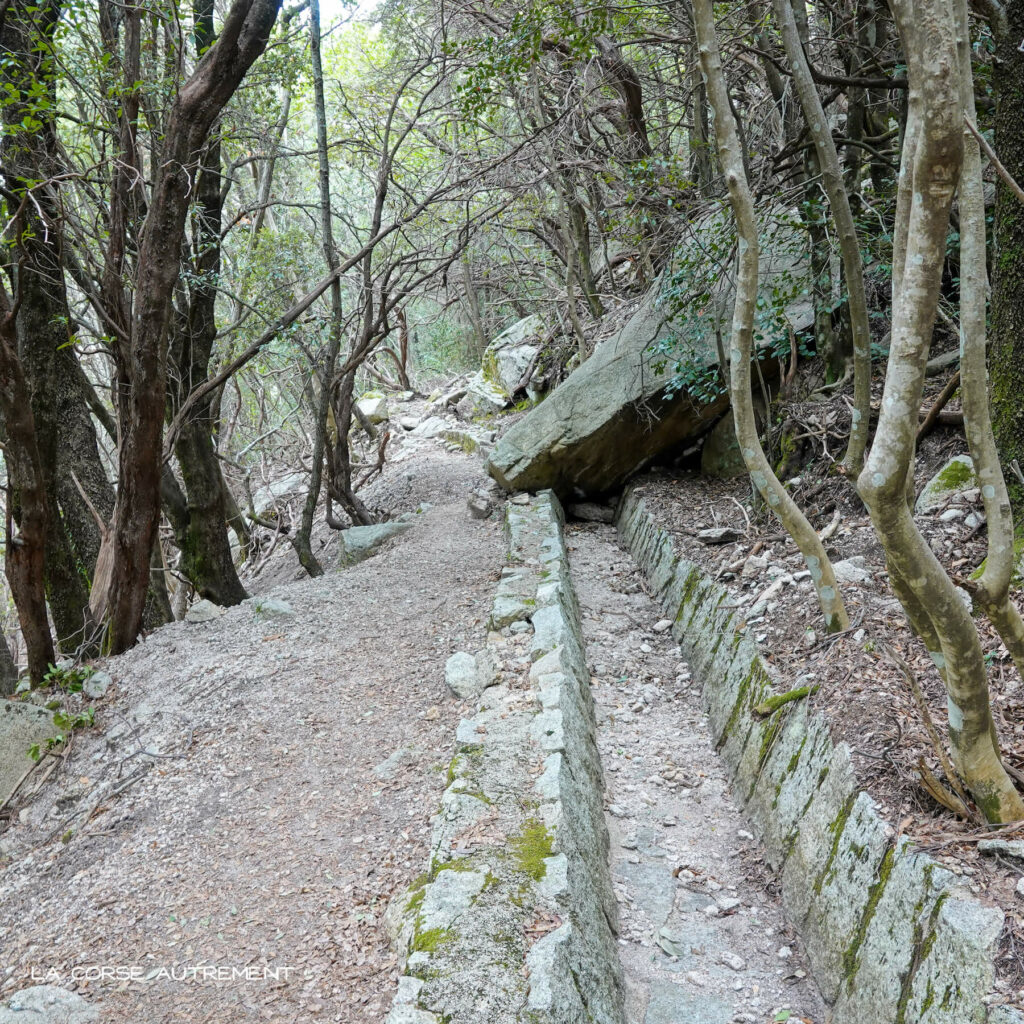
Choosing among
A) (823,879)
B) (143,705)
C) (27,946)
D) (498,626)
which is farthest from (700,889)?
(143,705)

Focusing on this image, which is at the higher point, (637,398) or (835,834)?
(637,398)

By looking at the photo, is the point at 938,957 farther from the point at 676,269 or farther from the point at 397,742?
the point at 676,269

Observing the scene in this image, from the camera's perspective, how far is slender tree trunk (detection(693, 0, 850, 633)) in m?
3.58

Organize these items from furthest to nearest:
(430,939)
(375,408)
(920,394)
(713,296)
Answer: (375,408), (713,296), (430,939), (920,394)

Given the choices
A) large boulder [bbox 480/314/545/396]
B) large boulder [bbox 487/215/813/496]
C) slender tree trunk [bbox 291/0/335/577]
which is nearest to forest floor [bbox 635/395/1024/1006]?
large boulder [bbox 487/215/813/496]

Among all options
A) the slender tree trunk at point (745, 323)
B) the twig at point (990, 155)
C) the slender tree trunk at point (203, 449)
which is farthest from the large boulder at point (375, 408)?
the twig at point (990, 155)

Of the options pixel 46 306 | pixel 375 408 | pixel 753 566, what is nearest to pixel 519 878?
pixel 753 566

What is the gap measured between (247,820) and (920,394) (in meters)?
3.01

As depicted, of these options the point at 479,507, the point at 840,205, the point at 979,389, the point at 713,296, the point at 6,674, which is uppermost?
the point at 840,205

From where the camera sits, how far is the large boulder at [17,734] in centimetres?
416

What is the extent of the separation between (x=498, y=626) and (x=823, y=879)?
247 cm

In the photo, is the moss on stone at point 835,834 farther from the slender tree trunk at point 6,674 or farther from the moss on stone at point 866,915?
the slender tree trunk at point 6,674

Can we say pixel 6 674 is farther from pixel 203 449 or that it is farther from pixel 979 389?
pixel 979 389

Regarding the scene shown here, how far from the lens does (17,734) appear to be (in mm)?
4258
